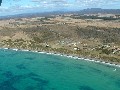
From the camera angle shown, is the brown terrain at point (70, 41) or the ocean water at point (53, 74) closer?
the ocean water at point (53, 74)

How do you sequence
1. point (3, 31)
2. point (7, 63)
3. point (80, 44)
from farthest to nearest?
1. point (3, 31)
2. point (80, 44)
3. point (7, 63)

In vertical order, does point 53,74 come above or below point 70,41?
below

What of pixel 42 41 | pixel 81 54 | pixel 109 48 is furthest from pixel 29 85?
pixel 42 41

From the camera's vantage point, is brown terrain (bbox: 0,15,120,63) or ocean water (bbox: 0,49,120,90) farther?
brown terrain (bbox: 0,15,120,63)

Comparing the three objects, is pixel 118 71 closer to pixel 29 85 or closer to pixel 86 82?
A: pixel 86 82

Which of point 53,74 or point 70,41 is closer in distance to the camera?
point 53,74

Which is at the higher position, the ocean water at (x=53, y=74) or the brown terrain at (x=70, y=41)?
the brown terrain at (x=70, y=41)

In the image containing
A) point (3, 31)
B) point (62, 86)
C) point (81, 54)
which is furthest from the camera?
point (3, 31)

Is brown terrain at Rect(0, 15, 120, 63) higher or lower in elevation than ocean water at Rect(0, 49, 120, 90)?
higher
